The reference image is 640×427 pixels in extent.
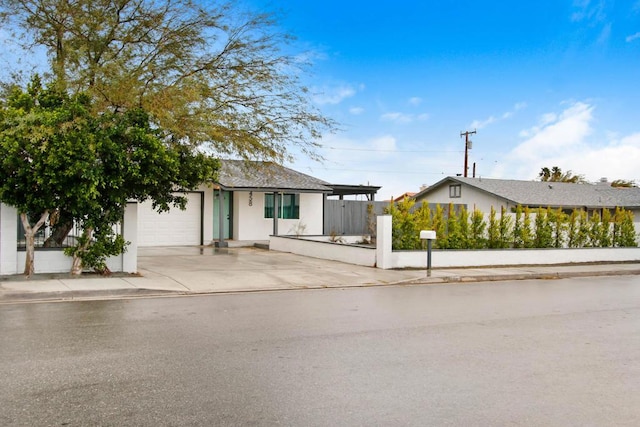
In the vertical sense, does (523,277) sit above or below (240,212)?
below

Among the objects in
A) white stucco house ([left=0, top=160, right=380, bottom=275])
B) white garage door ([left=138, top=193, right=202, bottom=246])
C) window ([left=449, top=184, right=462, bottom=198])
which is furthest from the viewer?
window ([left=449, top=184, right=462, bottom=198])

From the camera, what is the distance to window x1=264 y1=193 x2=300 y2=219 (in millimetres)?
28469

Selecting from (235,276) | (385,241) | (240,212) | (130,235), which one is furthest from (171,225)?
(385,241)

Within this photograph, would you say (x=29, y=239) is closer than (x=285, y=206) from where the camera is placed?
Yes

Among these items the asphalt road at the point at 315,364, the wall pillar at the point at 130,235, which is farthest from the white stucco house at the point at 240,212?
the asphalt road at the point at 315,364

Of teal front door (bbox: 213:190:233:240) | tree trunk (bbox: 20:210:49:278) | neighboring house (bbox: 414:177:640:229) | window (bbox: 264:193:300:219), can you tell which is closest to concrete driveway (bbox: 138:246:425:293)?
tree trunk (bbox: 20:210:49:278)

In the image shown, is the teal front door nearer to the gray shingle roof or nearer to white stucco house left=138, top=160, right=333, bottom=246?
white stucco house left=138, top=160, right=333, bottom=246

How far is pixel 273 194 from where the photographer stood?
28062 mm

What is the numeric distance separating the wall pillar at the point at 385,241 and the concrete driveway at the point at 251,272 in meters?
0.50

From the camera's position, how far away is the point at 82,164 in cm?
1169

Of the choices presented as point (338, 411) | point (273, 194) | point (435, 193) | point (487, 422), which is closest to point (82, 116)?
point (338, 411)

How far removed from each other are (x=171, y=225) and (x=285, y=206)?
5.88 metres

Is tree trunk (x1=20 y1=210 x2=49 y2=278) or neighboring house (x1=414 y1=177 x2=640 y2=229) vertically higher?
neighboring house (x1=414 y1=177 x2=640 y2=229)

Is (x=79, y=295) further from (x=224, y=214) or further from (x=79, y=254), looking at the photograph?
(x=224, y=214)
